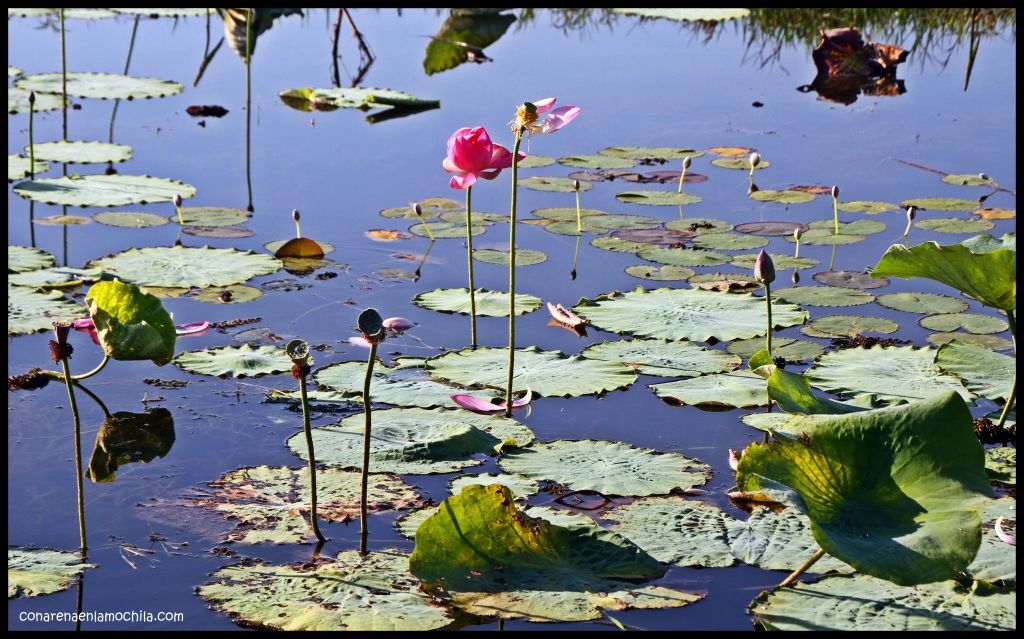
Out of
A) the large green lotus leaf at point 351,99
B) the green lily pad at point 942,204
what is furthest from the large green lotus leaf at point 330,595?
the large green lotus leaf at point 351,99

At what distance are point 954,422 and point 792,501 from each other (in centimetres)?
40

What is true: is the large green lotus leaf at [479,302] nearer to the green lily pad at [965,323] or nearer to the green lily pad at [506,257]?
the green lily pad at [506,257]

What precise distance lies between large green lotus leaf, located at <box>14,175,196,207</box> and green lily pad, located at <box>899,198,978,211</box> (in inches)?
127

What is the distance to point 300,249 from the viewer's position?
185 inches

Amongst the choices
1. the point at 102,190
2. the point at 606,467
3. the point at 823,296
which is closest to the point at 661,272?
the point at 823,296

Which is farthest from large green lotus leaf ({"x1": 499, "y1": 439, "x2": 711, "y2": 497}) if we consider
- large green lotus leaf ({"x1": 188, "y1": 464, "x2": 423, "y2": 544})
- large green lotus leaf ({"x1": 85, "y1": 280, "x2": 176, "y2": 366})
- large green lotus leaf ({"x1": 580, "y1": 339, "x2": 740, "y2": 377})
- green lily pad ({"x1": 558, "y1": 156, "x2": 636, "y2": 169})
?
green lily pad ({"x1": 558, "y1": 156, "x2": 636, "y2": 169})

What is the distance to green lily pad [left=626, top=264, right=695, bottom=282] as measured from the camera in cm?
450

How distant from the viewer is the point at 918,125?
679cm

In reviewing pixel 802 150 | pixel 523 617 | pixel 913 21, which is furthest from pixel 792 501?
pixel 913 21

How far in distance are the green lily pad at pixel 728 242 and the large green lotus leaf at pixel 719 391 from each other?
128 centimetres

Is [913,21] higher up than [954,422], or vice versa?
[913,21]

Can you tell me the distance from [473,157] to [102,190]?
2.63m

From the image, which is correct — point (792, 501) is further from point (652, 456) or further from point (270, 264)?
point (270, 264)

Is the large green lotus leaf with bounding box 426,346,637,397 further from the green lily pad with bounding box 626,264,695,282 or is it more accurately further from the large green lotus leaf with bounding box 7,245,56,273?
the large green lotus leaf with bounding box 7,245,56,273
